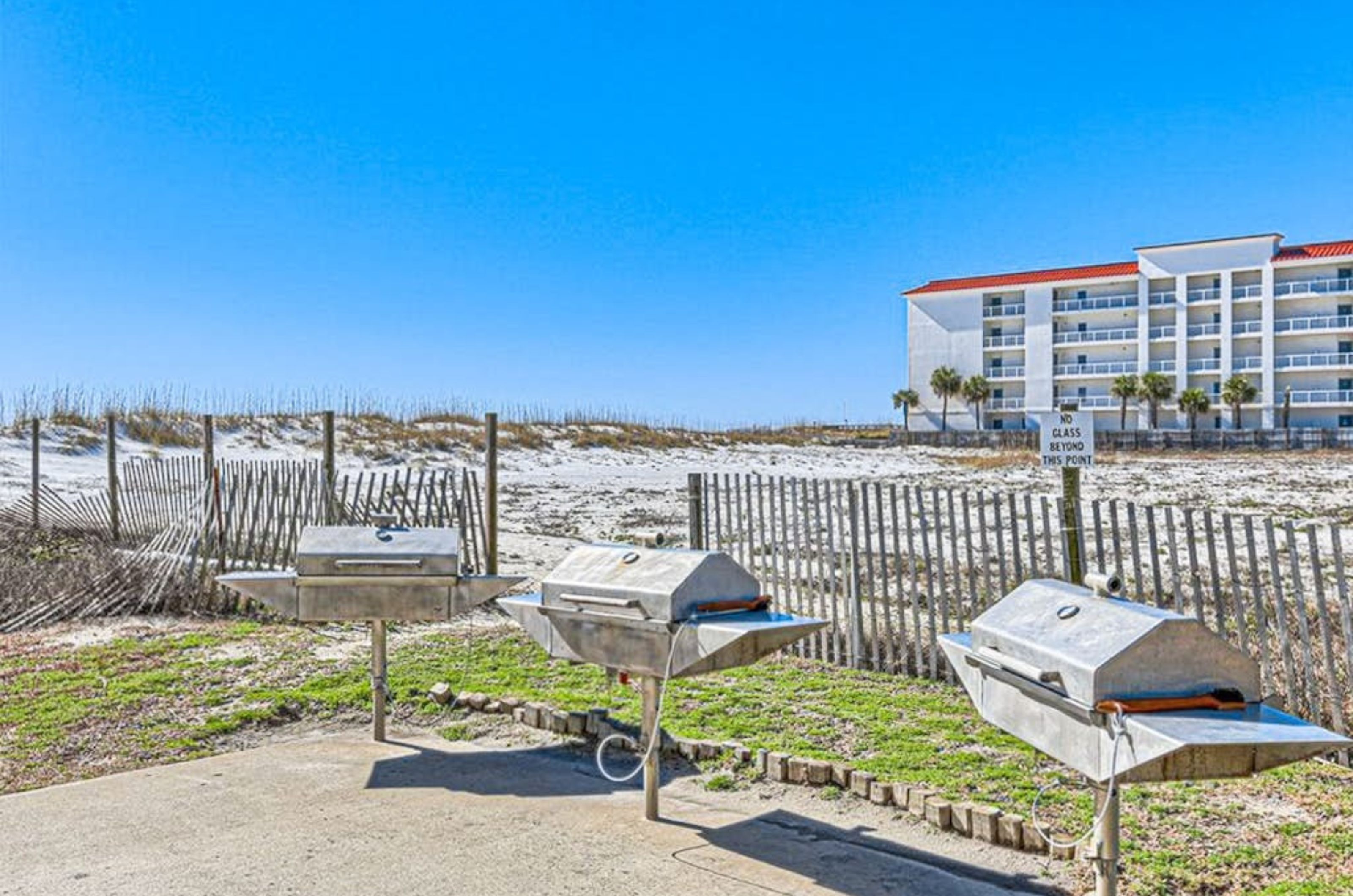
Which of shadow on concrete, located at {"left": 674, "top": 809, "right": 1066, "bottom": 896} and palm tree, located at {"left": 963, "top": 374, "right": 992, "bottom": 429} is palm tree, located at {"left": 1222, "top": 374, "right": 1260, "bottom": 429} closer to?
palm tree, located at {"left": 963, "top": 374, "right": 992, "bottom": 429}

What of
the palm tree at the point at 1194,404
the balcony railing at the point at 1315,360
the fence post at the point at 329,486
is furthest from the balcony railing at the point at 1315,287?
the fence post at the point at 329,486

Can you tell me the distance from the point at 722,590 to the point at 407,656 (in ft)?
14.7

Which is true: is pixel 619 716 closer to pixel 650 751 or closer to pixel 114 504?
pixel 650 751

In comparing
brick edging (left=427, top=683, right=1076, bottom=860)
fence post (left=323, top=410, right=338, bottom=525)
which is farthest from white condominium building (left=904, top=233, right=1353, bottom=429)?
brick edging (left=427, top=683, right=1076, bottom=860)

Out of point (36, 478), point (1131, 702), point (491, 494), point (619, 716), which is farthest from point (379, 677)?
point (36, 478)

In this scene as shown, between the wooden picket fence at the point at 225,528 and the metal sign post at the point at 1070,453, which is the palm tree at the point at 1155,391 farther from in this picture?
the metal sign post at the point at 1070,453

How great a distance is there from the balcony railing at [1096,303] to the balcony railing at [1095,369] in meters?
3.31

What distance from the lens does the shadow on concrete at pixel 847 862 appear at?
3.81 metres

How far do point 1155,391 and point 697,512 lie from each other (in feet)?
190

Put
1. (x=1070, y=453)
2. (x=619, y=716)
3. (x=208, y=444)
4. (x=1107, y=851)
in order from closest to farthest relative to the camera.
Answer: (x=1107, y=851)
(x=619, y=716)
(x=1070, y=453)
(x=208, y=444)

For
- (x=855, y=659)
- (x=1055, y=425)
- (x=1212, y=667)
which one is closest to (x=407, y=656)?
(x=855, y=659)

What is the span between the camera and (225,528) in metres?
10.8

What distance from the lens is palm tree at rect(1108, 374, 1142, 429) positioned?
60.6 meters

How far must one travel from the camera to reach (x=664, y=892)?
378 centimetres
